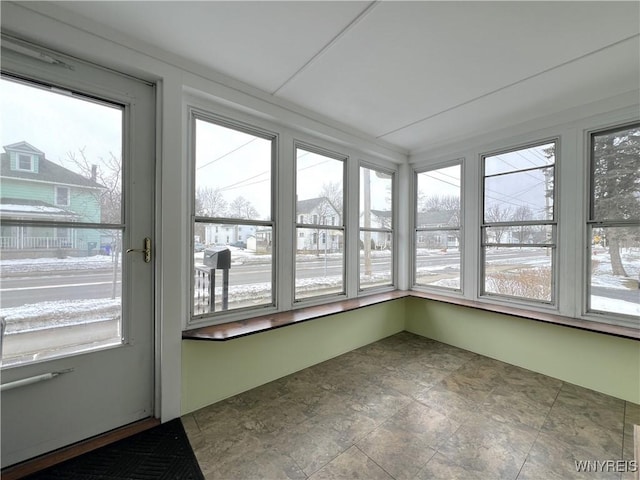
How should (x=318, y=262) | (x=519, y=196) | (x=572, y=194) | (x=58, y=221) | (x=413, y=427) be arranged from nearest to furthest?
(x=58, y=221)
(x=413, y=427)
(x=572, y=194)
(x=519, y=196)
(x=318, y=262)

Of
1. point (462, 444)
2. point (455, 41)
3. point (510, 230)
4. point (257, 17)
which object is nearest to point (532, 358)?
point (510, 230)

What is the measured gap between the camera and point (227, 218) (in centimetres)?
251

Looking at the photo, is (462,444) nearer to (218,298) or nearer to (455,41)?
(218,298)

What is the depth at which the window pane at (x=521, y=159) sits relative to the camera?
292cm

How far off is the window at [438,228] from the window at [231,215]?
2354mm

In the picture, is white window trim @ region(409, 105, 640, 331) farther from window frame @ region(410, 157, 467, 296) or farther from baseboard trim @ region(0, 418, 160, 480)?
baseboard trim @ region(0, 418, 160, 480)

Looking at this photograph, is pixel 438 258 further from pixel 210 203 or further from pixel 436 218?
pixel 210 203

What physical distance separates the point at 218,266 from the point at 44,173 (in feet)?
4.26

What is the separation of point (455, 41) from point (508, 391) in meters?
2.95

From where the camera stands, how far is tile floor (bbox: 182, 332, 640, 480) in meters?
1.64

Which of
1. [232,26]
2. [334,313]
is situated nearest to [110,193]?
[232,26]

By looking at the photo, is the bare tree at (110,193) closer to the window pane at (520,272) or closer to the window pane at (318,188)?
the window pane at (318,188)

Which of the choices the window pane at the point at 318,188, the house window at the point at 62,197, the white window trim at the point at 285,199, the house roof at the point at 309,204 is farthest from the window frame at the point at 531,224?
the house window at the point at 62,197

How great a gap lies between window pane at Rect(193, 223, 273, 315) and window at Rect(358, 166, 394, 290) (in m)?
1.48
